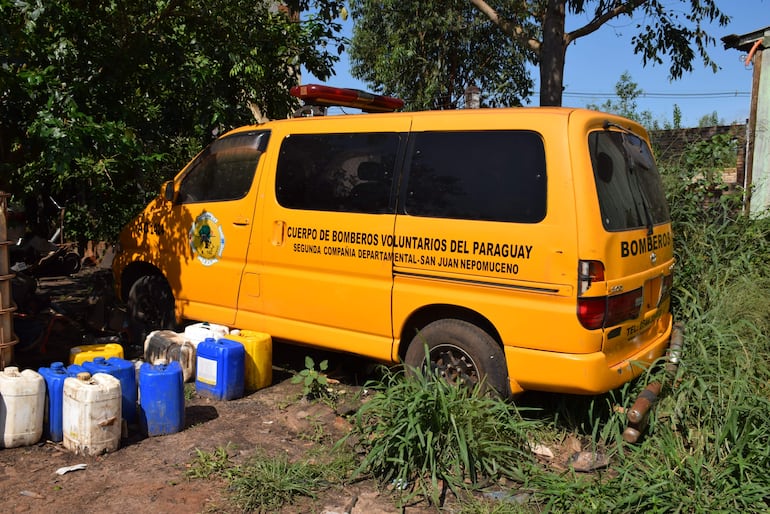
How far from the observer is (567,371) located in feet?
12.8

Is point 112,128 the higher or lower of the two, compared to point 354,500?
higher

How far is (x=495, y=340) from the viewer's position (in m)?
4.32

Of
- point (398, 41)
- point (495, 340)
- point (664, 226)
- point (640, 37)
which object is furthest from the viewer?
point (398, 41)

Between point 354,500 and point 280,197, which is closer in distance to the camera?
point 354,500

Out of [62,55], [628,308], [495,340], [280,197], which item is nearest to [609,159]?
[628,308]

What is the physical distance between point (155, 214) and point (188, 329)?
4.04ft

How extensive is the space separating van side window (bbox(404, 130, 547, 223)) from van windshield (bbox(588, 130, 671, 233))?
368 mm

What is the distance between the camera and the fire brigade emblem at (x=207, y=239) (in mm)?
5648

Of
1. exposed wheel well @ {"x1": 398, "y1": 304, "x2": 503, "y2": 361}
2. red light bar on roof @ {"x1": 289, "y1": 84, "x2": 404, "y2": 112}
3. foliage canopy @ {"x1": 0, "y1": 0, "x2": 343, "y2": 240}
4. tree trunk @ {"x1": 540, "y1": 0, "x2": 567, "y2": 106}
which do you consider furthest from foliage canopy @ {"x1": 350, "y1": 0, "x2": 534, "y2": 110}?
exposed wheel well @ {"x1": 398, "y1": 304, "x2": 503, "y2": 361}

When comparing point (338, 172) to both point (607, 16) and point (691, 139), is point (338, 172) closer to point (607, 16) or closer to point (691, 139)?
point (691, 139)

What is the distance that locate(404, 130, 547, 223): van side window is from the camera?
4.09 metres

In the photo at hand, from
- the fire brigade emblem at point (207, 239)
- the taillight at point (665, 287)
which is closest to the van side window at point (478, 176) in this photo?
the taillight at point (665, 287)

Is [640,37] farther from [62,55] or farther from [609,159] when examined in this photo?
[62,55]

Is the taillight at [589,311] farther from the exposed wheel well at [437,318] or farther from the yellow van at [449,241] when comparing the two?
the exposed wheel well at [437,318]
